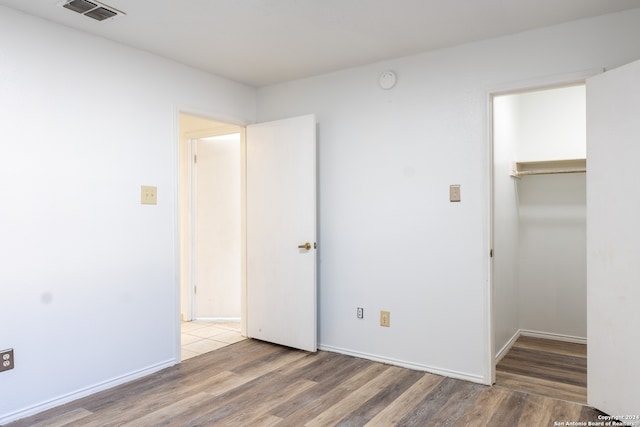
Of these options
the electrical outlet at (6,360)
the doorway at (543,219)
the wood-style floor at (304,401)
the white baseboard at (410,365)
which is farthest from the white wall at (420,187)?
the electrical outlet at (6,360)

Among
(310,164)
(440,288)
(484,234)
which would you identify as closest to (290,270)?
(310,164)

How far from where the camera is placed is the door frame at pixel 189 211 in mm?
3314

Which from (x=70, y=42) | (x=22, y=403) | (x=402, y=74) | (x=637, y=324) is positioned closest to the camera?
(x=637, y=324)

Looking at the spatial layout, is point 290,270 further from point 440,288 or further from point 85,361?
point 85,361

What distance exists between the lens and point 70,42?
8.79 ft

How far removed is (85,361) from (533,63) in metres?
3.45

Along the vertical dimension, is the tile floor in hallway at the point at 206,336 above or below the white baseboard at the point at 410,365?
below

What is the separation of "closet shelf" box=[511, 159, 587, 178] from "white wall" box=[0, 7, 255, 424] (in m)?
3.03

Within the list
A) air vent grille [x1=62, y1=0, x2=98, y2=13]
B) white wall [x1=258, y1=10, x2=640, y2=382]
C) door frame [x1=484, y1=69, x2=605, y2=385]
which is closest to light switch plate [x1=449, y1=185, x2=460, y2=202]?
white wall [x1=258, y1=10, x2=640, y2=382]

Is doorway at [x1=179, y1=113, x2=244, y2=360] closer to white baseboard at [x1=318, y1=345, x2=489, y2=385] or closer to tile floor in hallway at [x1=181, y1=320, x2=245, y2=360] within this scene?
tile floor in hallway at [x1=181, y1=320, x2=245, y2=360]

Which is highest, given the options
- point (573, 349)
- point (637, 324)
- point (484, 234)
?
point (484, 234)

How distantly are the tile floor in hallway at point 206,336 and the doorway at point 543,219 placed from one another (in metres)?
2.48

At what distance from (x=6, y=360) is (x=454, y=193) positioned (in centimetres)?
293

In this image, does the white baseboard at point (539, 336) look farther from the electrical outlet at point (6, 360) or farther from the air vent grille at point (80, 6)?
the air vent grille at point (80, 6)
